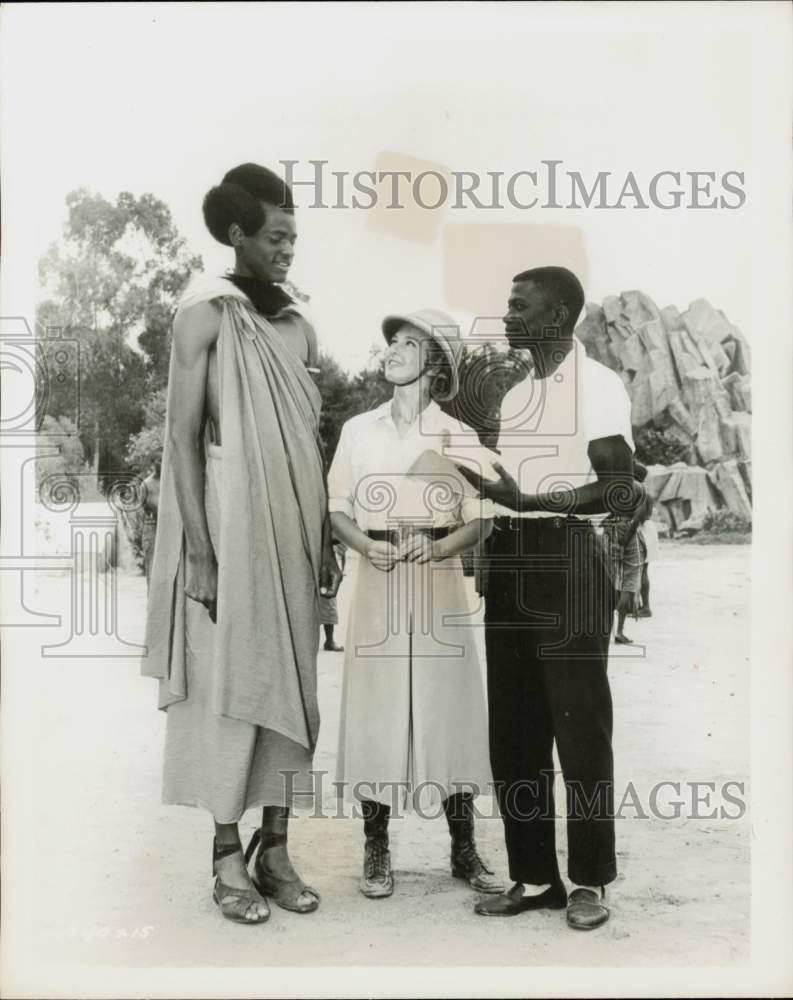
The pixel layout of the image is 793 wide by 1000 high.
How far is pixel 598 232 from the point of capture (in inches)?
141

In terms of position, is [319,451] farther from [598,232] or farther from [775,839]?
[775,839]

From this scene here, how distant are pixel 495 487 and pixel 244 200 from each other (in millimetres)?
1201

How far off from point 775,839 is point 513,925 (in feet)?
3.01

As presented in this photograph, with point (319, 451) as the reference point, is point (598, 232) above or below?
above

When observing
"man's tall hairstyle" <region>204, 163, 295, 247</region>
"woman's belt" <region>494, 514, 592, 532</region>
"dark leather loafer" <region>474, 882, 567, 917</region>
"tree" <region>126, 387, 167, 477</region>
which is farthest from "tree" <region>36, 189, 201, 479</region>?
"dark leather loafer" <region>474, 882, 567, 917</region>

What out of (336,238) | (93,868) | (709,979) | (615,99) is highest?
(615,99)

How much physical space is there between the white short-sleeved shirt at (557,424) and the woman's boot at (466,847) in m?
0.95

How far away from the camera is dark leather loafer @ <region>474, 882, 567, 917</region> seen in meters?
3.51

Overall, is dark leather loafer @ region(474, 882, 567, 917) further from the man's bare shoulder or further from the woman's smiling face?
the man's bare shoulder

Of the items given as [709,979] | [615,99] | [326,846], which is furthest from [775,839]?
[615,99]

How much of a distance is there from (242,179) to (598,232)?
1145 mm

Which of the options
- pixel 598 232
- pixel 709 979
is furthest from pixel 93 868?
pixel 598 232

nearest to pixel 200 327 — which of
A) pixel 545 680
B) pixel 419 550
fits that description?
pixel 419 550

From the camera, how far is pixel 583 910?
3.49 meters
